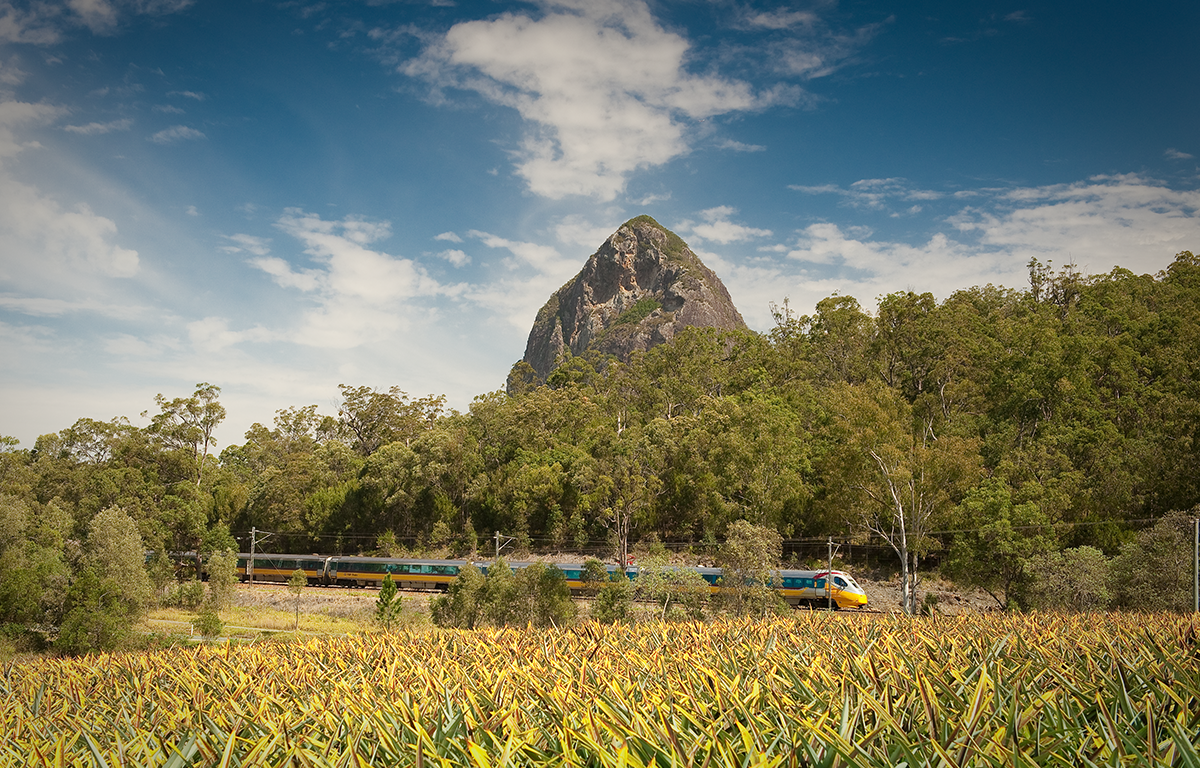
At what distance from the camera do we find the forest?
87.3 ft

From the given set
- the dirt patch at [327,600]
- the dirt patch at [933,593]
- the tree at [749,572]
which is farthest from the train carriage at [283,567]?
the dirt patch at [933,593]

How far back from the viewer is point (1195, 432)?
25.9m

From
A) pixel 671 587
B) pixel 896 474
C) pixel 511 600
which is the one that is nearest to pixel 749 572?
pixel 671 587

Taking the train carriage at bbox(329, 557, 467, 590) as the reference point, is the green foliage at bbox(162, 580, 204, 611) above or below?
below

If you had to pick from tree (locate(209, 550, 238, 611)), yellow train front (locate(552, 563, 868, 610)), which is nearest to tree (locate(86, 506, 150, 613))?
tree (locate(209, 550, 238, 611))

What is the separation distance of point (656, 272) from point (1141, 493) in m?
95.4

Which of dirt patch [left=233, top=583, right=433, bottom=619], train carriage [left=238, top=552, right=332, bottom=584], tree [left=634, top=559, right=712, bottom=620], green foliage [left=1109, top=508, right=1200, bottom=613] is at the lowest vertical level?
dirt patch [left=233, top=583, right=433, bottom=619]

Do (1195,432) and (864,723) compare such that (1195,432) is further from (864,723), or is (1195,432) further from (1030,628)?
(864,723)

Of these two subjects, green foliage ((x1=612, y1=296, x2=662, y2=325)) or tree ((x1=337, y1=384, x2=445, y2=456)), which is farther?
green foliage ((x1=612, y1=296, x2=662, y2=325))

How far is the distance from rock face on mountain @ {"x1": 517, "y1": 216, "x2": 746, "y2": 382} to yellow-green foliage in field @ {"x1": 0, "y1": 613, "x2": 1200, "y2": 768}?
90.7m

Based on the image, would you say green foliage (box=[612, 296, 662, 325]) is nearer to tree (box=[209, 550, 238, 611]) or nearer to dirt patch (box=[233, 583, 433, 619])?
dirt patch (box=[233, 583, 433, 619])

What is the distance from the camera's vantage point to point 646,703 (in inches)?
169

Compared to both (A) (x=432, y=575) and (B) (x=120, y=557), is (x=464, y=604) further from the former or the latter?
(B) (x=120, y=557)

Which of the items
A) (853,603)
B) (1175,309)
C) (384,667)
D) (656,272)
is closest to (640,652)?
(384,667)
